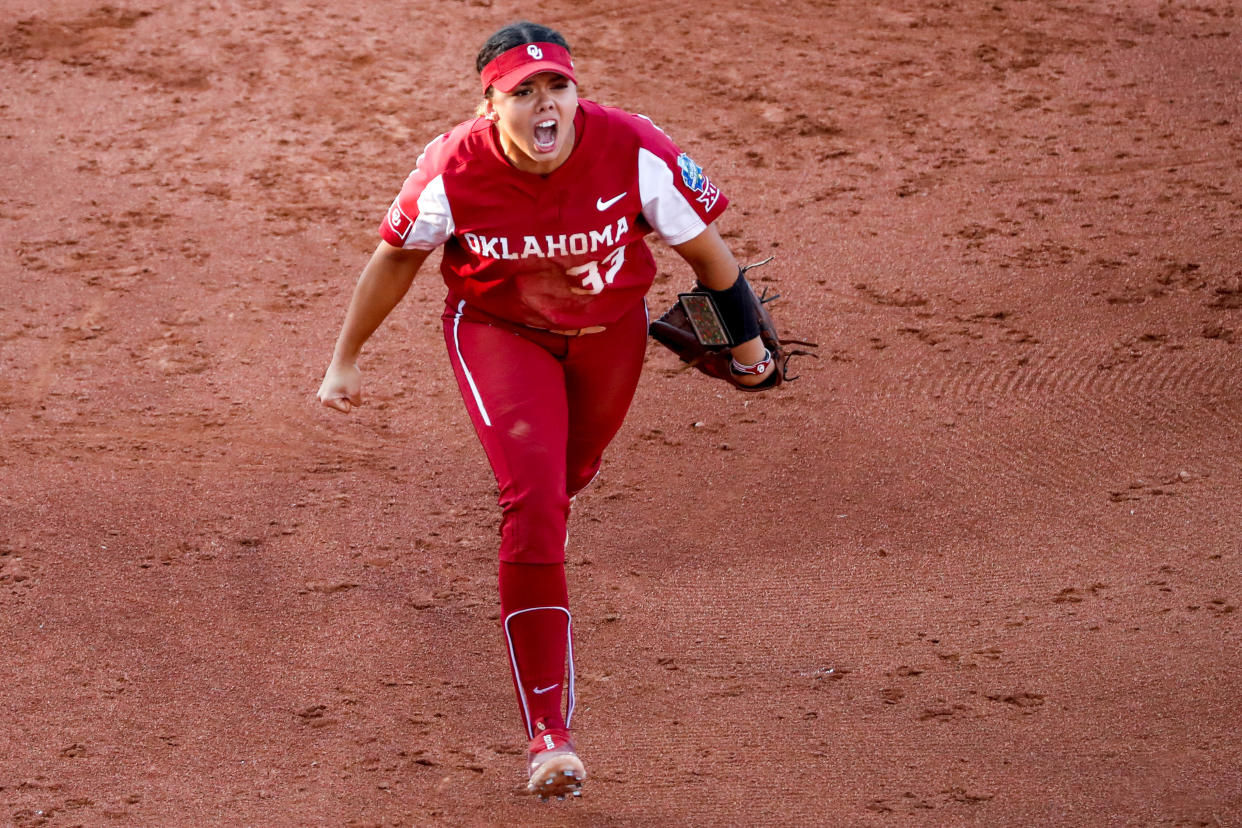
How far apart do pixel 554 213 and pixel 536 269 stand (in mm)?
169

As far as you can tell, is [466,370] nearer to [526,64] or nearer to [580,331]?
[580,331]

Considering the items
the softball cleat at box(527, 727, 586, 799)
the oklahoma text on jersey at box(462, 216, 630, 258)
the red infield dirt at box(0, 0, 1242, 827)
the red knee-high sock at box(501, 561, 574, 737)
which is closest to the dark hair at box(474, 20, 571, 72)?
the oklahoma text on jersey at box(462, 216, 630, 258)

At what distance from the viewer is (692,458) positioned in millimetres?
5688

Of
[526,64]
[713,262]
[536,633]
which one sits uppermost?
[526,64]

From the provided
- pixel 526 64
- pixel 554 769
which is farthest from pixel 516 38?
pixel 554 769

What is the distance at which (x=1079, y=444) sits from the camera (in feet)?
18.2

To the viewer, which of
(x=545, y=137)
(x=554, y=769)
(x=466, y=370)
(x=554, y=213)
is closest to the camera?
(x=554, y=769)

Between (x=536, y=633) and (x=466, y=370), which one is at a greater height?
(x=466, y=370)

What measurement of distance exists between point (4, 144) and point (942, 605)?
6.37 meters

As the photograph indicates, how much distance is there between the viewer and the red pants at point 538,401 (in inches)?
136

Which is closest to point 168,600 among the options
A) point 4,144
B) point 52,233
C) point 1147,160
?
point 52,233

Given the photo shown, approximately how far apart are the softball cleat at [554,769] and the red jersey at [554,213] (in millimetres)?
1111

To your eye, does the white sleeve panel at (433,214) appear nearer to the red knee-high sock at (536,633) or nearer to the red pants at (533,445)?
the red pants at (533,445)

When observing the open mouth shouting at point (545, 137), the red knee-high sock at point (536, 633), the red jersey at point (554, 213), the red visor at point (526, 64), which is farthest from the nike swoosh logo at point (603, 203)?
the red knee-high sock at point (536, 633)
